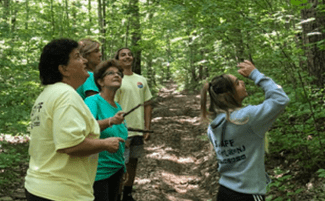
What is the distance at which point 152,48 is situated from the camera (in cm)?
1265

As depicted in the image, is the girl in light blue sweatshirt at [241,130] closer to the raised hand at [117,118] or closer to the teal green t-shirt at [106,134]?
the raised hand at [117,118]

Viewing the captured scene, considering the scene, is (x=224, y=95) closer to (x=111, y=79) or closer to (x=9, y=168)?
(x=111, y=79)

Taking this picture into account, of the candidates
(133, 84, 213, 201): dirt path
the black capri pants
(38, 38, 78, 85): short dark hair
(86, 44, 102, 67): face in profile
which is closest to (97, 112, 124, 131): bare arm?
(133, 84, 213, 201): dirt path

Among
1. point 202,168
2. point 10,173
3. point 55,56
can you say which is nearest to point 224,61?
point 202,168

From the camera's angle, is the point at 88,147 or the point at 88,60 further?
the point at 88,60

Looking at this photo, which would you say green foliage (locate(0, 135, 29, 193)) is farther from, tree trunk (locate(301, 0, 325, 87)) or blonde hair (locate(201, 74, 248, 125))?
tree trunk (locate(301, 0, 325, 87))

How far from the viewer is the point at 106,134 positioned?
302cm

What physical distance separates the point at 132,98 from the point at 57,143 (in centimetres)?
298

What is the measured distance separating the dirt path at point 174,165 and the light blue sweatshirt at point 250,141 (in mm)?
828

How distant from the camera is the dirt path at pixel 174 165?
574 centimetres

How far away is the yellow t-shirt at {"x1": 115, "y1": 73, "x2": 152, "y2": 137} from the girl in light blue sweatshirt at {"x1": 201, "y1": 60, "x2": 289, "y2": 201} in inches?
91.2

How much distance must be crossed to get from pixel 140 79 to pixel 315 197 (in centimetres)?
332

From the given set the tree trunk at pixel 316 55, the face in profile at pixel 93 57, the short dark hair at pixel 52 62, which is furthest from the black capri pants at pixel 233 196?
the tree trunk at pixel 316 55

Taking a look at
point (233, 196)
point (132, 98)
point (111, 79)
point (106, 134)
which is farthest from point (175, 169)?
point (233, 196)
